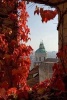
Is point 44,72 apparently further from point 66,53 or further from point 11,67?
point 66,53

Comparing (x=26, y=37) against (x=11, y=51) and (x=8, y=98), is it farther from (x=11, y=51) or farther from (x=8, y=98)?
(x=8, y=98)

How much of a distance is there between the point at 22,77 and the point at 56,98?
4.29m

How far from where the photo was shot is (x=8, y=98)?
4168 millimetres

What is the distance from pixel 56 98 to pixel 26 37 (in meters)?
4.92

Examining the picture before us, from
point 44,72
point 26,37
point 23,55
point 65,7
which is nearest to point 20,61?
point 23,55

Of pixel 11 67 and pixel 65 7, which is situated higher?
pixel 65 7

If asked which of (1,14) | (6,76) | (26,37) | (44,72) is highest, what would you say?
(1,14)

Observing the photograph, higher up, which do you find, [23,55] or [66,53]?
[66,53]

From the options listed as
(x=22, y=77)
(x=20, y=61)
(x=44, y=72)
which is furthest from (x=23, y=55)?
(x=44, y=72)

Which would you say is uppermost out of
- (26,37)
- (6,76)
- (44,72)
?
(26,37)

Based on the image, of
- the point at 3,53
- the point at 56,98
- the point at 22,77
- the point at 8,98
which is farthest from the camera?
the point at 3,53

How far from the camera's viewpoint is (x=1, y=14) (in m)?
8.96

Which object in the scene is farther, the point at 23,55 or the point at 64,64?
the point at 23,55

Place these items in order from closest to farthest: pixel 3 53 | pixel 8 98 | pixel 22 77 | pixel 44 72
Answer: pixel 8 98
pixel 22 77
pixel 3 53
pixel 44 72
